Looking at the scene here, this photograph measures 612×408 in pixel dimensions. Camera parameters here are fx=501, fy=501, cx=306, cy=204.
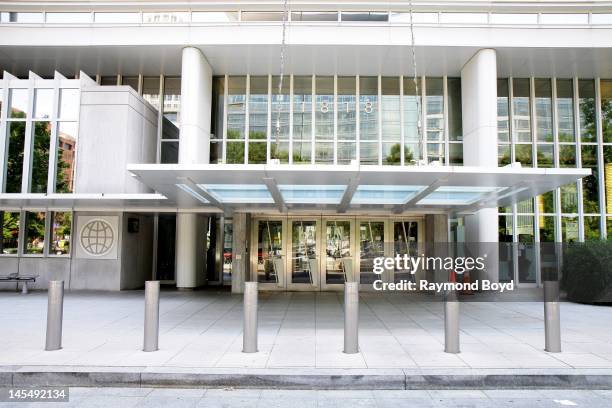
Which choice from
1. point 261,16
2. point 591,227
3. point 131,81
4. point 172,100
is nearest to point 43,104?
point 131,81

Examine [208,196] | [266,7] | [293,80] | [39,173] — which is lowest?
[208,196]

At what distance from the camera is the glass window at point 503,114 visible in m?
18.6

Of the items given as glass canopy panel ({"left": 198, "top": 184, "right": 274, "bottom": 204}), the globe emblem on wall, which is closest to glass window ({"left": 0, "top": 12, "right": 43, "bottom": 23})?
the globe emblem on wall

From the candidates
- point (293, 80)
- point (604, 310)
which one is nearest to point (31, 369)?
point (604, 310)

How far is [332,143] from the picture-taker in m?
18.3

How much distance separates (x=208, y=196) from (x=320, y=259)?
22.8ft

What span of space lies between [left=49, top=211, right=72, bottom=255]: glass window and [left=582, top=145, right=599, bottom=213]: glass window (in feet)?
60.0

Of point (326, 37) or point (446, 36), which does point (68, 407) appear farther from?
point (446, 36)

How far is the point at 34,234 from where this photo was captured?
16.7 m

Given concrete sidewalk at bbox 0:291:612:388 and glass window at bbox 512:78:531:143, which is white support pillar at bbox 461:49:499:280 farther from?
concrete sidewalk at bbox 0:291:612:388

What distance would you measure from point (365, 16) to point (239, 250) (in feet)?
29.8

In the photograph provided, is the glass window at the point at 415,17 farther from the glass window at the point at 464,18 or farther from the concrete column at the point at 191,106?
the concrete column at the point at 191,106

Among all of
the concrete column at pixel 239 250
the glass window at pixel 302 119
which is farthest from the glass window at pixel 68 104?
the glass window at pixel 302 119

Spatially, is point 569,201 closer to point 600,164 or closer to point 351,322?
point 600,164
